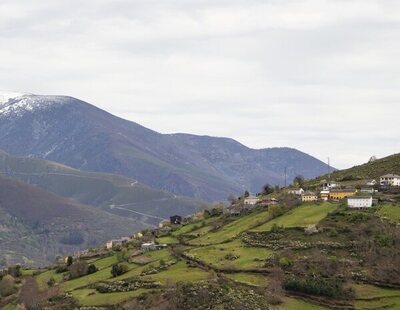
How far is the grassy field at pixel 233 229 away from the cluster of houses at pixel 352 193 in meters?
12.2

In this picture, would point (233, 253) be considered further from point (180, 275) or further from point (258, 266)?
point (180, 275)

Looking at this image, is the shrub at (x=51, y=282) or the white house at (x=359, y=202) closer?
the shrub at (x=51, y=282)

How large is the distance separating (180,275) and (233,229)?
31.7 metres

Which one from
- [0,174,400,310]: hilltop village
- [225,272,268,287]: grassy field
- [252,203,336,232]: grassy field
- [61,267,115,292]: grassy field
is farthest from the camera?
[252,203,336,232]: grassy field

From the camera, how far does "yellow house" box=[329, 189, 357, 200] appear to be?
151m

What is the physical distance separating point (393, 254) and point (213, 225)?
53.7 m

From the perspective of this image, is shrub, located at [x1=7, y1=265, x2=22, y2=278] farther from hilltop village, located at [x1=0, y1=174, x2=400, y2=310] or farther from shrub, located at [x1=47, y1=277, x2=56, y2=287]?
shrub, located at [x1=47, y1=277, x2=56, y2=287]

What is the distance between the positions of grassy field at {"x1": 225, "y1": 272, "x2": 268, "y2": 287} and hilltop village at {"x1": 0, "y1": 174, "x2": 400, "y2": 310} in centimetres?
15

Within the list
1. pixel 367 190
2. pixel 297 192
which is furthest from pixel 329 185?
pixel 367 190

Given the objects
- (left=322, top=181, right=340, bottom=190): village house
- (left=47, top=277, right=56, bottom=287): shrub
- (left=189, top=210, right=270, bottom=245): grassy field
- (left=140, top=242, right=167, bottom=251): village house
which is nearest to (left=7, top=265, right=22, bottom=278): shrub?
(left=47, top=277, right=56, bottom=287): shrub

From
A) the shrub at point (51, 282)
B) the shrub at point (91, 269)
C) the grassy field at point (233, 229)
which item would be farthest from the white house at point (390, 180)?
the shrub at point (51, 282)

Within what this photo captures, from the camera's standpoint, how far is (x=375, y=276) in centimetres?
10394

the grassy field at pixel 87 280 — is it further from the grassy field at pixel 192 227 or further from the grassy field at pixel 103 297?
the grassy field at pixel 192 227

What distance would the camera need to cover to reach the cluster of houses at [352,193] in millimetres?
137500
